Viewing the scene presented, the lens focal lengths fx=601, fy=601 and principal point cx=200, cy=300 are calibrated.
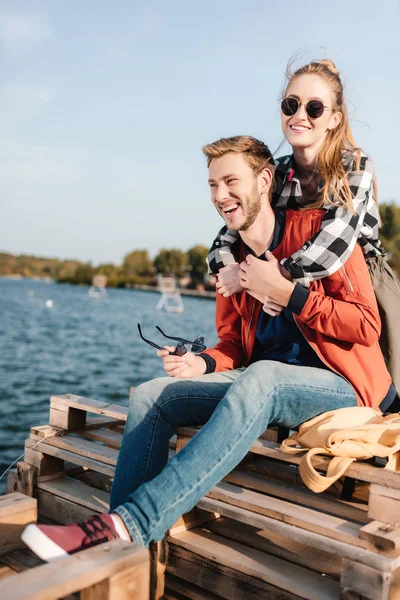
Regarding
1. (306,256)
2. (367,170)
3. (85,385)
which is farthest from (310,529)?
(85,385)

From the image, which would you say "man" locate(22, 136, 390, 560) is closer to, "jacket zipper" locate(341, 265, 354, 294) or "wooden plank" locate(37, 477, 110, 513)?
"jacket zipper" locate(341, 265, 354, 294)

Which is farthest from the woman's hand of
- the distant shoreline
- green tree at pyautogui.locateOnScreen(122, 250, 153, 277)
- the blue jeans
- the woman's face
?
green tree at pyautogui.locateOnScreen(122, 250, 153, 277)

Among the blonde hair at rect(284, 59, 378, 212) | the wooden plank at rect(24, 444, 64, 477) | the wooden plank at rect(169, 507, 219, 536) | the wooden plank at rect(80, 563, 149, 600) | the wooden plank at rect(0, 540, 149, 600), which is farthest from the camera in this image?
the wooden plank at rect(24, 444, 64, 477)

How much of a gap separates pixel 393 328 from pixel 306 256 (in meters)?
0.79

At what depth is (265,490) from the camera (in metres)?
2.85

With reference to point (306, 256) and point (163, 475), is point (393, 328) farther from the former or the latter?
point (163, 475)

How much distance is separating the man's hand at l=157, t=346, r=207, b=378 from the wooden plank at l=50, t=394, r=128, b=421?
2.00 feet

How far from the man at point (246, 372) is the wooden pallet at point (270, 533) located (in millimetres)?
252

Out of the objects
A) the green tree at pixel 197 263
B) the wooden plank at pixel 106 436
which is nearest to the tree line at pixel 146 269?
the green tree at pixel 197 263

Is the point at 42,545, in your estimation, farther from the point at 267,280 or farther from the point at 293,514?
the point at 267,280

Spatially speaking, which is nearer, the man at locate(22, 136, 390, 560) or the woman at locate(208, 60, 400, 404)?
the man at locate(22, 136, 390, 560)

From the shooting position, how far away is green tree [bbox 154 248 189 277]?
134 metres

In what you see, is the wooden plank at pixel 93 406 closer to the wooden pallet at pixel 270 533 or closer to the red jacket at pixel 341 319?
the wooden pallet at pixel 270 533

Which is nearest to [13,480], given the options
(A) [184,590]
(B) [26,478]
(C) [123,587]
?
(B) [26,478]
